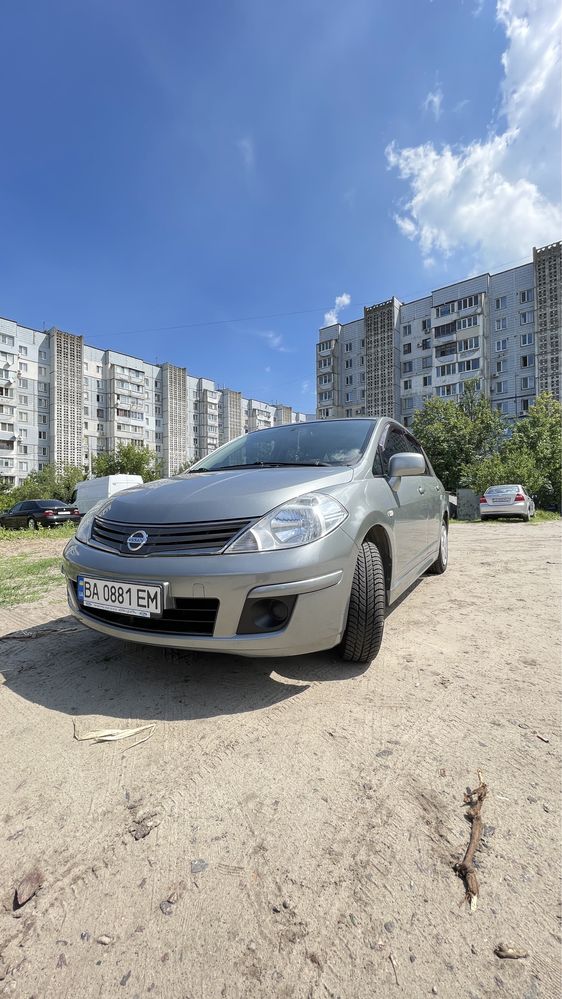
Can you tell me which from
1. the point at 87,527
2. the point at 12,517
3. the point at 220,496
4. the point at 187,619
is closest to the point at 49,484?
the point at 12,517

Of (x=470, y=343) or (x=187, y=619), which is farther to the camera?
(x=470, y=343)

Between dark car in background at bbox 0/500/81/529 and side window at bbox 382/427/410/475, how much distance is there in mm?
15975

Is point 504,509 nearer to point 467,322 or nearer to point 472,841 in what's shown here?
point 472,841

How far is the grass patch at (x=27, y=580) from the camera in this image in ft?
12.9

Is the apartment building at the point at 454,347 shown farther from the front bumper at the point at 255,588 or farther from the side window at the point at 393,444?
the front bumper at the point at 255,588

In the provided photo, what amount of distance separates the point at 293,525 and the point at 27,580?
4.04 m

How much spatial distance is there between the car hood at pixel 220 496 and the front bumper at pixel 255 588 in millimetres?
216

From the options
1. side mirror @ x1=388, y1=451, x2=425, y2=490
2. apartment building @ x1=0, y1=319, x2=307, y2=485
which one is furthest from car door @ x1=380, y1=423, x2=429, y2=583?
apartment building @ x1=0, y1=319, x2=307, y2=485

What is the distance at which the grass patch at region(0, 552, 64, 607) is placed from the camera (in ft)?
12.9

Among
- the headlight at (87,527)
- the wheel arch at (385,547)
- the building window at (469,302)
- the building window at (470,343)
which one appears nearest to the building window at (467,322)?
the building window at (469,302)

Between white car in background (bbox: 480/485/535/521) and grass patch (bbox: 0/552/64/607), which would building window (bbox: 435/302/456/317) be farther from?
grass patch (bbox: 0/552/64/607)

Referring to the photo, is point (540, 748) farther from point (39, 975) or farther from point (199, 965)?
point (39, 975)

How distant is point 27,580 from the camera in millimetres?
4738

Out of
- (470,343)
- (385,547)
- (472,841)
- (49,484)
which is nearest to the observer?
(472,841)
